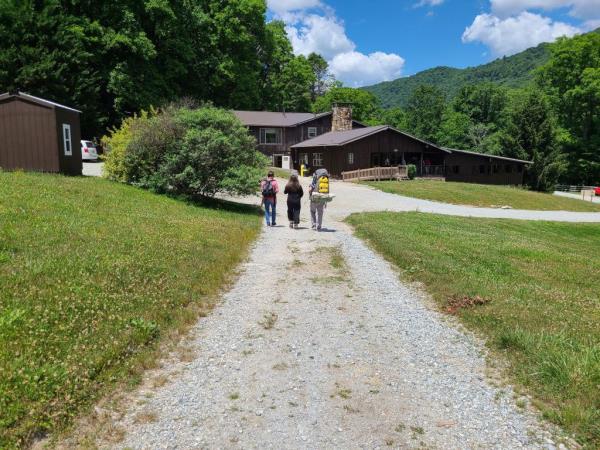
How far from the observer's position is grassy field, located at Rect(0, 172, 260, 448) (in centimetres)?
430

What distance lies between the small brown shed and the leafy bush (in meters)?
2.80

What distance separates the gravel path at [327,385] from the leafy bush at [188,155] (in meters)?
11.2

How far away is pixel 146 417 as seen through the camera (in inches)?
165

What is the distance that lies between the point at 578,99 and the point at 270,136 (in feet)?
134

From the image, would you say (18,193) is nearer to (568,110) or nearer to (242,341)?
(242,341)

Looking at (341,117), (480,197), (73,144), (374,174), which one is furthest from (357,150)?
(73,144)

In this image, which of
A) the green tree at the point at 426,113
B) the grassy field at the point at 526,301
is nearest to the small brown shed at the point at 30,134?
the grassy field at the point at 526,301

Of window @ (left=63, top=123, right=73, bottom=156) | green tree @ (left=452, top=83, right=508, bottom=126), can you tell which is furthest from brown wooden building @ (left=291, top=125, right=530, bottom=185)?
green tree @ (left=452, top=83, right=508, bottom=126)

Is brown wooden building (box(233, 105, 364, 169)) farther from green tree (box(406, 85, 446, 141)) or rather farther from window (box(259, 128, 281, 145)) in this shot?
green tree (box(406, 85, 446, 141))

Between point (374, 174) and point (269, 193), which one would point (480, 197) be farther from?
point (269, 193)

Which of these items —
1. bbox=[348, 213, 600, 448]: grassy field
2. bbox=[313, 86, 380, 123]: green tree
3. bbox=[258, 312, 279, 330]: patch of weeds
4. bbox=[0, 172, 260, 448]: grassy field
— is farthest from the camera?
bbox=[313, 86, 380, 123]: green tree

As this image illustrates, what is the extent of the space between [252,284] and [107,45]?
39.0m

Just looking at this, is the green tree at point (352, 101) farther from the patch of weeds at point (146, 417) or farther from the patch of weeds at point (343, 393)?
the patch of weeds at point (146, 417)

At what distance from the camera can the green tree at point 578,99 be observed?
199ft
